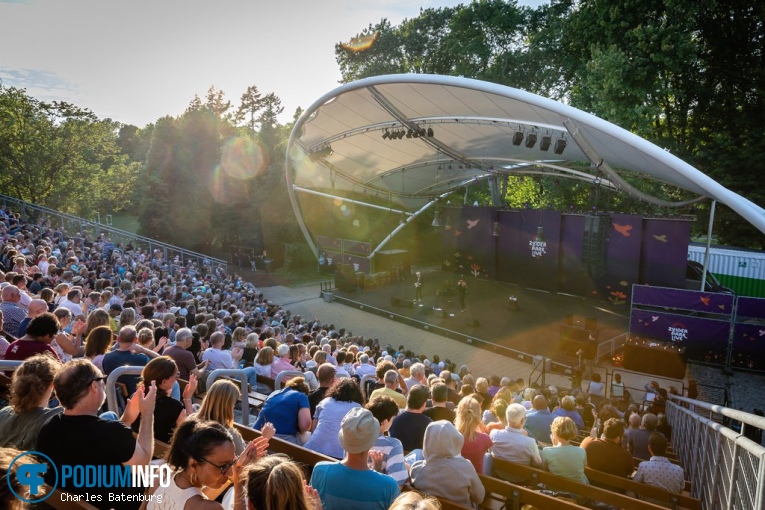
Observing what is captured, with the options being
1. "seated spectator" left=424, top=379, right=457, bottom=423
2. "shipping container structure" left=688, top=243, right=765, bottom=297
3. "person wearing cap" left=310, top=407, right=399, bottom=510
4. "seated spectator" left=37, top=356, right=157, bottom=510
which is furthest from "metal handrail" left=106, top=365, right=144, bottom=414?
"shipping container structure" left=688, top=243, right=765, bottom=297

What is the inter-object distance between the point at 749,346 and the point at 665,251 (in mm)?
4389

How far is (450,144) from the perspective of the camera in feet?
60.6

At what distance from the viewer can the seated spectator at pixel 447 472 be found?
276 centimetres

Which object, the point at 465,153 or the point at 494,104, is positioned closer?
the point at 494,104

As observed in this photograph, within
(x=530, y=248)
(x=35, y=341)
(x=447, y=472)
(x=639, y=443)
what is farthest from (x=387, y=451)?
(x=530, y=248)

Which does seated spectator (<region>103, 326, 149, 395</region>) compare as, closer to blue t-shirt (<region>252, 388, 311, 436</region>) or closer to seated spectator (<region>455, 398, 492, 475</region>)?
blue t-shirt (<region>252, 388, 311, 436</region>)

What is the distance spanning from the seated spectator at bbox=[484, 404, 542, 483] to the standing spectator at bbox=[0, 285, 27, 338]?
5.64 metres

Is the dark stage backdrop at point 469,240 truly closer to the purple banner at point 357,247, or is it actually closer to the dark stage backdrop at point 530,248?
the dark stage backdrop at point 530,248

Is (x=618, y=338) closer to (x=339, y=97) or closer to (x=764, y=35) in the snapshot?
(x=339, y=97)

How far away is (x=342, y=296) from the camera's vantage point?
74.9 ft

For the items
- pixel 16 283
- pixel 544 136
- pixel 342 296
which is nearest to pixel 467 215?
pixel 342 296

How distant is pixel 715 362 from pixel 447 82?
39.0 ft

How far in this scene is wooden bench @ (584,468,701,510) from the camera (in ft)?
11.6

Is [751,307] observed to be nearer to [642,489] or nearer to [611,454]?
[611,454]
